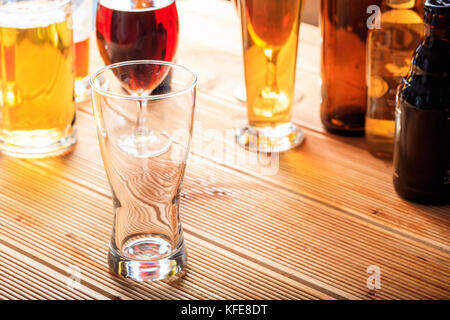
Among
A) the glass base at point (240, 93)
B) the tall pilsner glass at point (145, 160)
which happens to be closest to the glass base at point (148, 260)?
the tall pilsner glass at point (145, 160)

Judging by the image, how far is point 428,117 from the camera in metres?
0.65

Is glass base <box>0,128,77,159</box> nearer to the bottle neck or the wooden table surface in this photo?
the wooden table surface

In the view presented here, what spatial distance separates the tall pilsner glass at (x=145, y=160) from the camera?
0.53m

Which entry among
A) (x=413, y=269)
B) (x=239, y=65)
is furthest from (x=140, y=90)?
(x=239, y=65)

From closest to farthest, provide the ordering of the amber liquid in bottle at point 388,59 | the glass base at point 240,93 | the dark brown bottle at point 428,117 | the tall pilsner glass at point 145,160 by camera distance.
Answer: the tall pilsner glass at point 145,160
the dark brown bottle at point 428,117
the amber liquid in bottle at point 388,59
the glass base at point 240,93

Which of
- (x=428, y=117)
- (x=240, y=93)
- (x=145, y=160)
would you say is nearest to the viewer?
(x=145, y=160)

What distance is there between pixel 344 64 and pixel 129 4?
0.86 feet

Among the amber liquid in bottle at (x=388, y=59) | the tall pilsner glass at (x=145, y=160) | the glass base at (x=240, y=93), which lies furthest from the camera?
the glass base at (x=240, y=93)

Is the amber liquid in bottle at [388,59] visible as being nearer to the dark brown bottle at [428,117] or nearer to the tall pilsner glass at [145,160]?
the dark brown bottle at [428,117]

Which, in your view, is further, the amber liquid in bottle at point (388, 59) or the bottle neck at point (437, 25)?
the amber liquid in bottle at point (388, 59)

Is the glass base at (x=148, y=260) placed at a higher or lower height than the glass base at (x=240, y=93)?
lower

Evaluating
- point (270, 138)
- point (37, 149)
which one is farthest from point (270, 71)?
point (37, 149)

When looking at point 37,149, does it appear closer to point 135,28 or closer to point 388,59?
point 135,28
